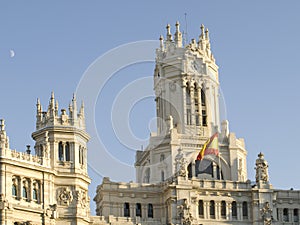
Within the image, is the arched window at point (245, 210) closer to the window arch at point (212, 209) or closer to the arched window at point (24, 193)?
the window arch at point (212, 209)

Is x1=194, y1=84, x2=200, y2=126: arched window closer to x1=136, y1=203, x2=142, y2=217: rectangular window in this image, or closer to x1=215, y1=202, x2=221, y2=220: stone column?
x1=215, y1=202, x2=221, y2=220: stone column

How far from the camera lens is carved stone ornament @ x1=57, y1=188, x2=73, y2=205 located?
112625 millimetres

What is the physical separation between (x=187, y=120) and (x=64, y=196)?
29111mm

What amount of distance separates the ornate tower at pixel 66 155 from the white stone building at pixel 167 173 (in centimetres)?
12

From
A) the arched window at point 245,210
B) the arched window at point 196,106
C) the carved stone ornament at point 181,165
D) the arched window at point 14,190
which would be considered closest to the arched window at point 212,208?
the arched window at point 245,210

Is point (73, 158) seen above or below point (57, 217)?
above

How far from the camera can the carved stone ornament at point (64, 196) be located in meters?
113

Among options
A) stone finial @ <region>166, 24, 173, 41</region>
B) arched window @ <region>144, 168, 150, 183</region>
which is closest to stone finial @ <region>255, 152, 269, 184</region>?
arched window @ <region>144, 168, 150, 183</region>

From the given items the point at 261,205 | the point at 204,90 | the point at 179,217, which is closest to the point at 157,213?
the point at 179,217

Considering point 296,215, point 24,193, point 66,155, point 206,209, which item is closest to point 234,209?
point 206,209

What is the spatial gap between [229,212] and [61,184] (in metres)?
24.7

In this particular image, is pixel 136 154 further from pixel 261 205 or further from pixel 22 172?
pixel 22 172

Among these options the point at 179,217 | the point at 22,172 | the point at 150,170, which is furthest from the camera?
the point at 150,170

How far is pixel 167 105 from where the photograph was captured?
13812cm
